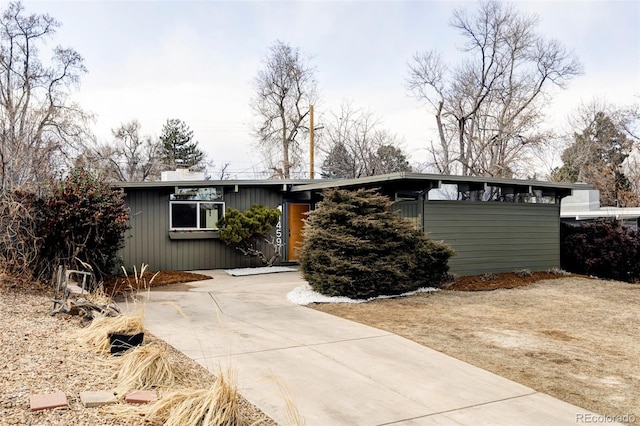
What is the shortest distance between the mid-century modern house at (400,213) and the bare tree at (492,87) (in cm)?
1164

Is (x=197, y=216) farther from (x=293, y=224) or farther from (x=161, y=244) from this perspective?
(x=293, y=224)

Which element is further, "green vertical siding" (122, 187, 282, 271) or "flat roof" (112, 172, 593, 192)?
"green vertical siding" (122, 187, 282, 271)

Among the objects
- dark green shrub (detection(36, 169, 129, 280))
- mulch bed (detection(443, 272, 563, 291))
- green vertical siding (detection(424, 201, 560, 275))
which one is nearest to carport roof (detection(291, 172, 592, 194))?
green vertical siding (detection(424, 201, 560, 275))

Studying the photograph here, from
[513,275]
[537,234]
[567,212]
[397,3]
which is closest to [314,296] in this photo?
[513,275]

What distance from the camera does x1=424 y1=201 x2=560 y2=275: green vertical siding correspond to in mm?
10227

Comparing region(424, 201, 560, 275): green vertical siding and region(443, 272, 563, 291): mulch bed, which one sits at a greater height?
region(424, 201, 560, 275): green vertical siding

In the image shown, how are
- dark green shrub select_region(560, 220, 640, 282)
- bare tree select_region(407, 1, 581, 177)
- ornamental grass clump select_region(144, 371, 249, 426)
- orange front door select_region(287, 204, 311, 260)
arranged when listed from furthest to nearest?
1. bare tree select_region(407, 1, 581, 177)
2. orange front door select_region(287, 204, 311, 260)
3. dark green shrub select_region(560, 220, 640, 282)
4. ornamental grass clump select_region(144, 371, 249, 426)

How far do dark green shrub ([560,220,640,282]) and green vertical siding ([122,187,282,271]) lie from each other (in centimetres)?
873

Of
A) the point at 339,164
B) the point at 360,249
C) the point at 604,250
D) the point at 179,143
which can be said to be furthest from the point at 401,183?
the point at 179,143

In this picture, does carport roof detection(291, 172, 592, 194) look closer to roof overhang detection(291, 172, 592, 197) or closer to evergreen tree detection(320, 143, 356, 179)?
roof overhang detection(291, 172, 592, 197)

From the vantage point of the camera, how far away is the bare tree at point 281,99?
86.3 feet

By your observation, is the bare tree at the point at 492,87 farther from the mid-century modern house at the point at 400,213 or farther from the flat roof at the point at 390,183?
the flat roof at the point at 390,183

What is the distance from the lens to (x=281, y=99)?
86.6 feet

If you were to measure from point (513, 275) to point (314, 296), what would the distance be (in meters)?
5.23
